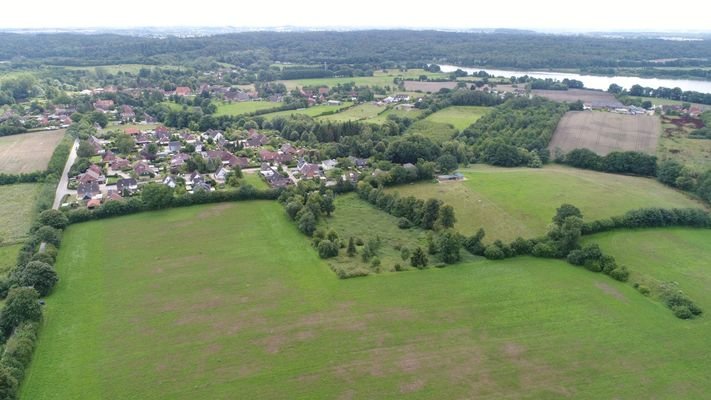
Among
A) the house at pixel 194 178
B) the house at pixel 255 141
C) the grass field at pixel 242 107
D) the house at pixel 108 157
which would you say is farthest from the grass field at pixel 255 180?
the grass field at pixel 242 107

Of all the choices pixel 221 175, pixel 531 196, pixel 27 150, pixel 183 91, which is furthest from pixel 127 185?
pixel 183 91

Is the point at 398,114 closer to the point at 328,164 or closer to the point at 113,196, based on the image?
the point at 328,164

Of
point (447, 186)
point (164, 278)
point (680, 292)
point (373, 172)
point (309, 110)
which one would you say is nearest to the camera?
point (680, 292)

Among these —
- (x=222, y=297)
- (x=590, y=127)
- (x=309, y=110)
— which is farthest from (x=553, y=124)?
(x=222, y=297)

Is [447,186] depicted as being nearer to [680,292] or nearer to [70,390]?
Answer: [680,292]

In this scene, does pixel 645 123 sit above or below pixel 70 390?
above

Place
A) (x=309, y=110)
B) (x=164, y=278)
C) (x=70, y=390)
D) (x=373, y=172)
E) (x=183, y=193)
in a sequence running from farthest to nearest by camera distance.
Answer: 1. (x=309, y=110)
2. (x=373, y=172)
3. (x=183, y=193)
4. (x=164, y=278)
5. (x=70, y=390)
